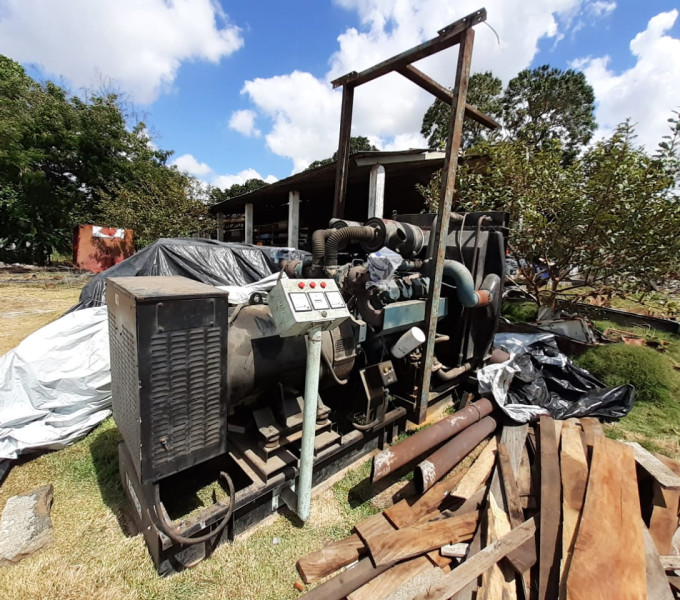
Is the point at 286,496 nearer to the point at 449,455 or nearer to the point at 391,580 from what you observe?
the point at 391,580

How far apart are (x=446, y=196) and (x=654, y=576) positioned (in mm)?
2224

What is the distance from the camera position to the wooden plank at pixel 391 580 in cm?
138

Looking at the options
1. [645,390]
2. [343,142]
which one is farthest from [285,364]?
[645,390]

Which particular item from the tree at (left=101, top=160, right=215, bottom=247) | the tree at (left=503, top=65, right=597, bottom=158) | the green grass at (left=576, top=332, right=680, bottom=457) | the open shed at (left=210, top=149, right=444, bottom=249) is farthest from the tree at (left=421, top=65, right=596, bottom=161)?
the green grass at (left=576, top=332, right=680, bottom=457)

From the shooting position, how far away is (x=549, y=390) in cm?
310

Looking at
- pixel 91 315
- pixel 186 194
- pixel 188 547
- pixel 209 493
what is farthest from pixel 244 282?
pixel 186 194

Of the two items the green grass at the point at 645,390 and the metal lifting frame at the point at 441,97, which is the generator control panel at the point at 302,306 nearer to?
the metal lifting frame at the point at 441,97

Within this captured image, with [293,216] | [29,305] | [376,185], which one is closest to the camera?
[29,305]

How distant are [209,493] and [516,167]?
4.76 m

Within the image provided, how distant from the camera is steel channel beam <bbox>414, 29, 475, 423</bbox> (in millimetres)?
2213

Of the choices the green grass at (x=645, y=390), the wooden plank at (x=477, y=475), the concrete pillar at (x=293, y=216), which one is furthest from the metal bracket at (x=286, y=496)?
the concrete pillar at (x=293, y=216)

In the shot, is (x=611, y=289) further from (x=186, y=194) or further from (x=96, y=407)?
(x=186, y=194)

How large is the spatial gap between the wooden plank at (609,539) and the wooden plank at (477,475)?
0.51 m

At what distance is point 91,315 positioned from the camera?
274cm
